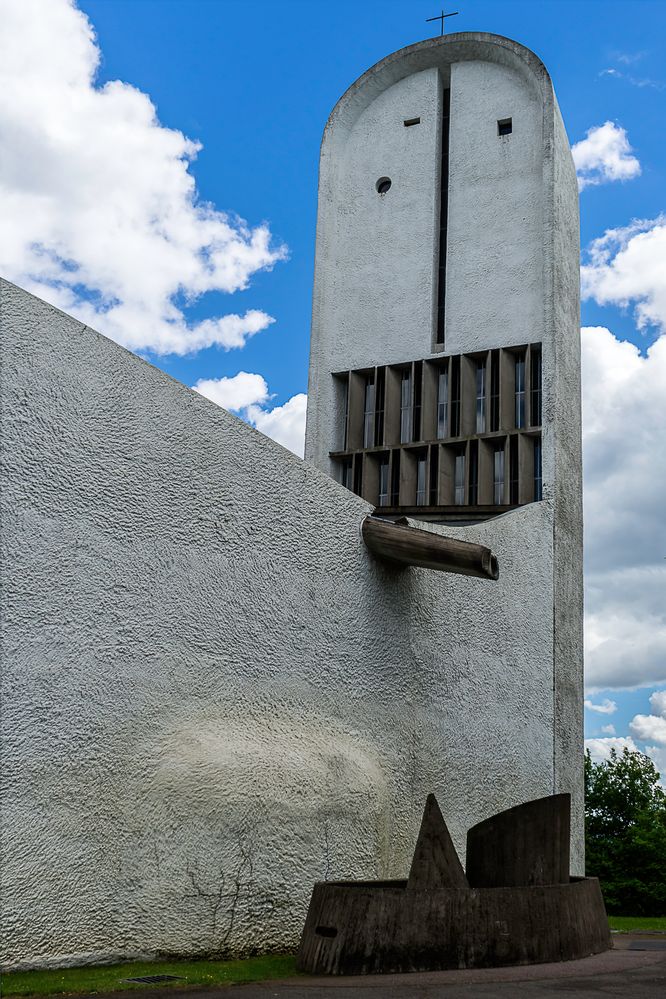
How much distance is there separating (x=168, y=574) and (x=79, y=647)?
1.07 meters

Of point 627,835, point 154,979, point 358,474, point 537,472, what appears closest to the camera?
point 154,979

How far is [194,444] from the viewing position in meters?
8.41

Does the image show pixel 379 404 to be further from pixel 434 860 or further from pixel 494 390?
pixel 434 860

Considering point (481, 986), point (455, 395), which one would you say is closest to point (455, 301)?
point (455, 395)

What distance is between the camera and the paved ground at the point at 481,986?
5602 mm

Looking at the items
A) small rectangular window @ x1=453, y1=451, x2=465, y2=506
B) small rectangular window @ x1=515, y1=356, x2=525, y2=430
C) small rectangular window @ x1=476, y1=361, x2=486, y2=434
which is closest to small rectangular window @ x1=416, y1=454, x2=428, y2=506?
small rectangular window @ x1=453, y1=451, x2=465, y2=506

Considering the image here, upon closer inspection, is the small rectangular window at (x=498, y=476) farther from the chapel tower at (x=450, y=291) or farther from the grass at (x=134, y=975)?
the grass at (x=134, y=975)

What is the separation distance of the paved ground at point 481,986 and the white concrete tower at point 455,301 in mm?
8368

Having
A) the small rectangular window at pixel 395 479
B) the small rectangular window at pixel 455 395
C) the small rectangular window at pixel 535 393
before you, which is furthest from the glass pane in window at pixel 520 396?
the small rectangular window at pixel 395 479

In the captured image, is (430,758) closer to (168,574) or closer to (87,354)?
(168,574)

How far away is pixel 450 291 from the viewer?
56.0 feet

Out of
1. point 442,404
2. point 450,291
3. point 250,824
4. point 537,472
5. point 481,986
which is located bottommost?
point 481,986

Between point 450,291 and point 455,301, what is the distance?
0.21 metres

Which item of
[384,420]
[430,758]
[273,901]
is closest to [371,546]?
[430,758]
